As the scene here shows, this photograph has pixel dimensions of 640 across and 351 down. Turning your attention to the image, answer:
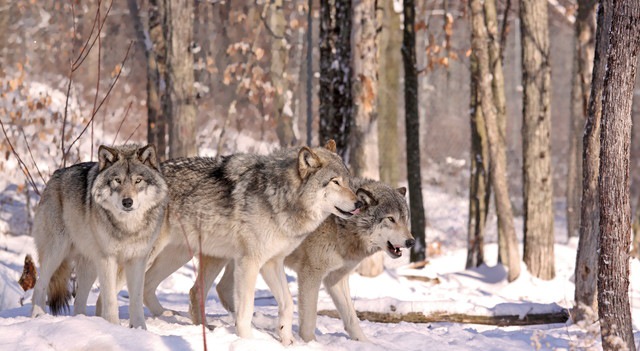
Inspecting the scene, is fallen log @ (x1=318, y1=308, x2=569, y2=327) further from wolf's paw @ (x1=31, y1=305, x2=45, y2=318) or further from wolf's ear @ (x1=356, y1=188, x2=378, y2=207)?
wolf's paw @ (x1=31, y1=305, x2=45, y2=318)

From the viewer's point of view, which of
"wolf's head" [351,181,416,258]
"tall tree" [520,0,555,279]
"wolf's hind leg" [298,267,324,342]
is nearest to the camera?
"wolf's hind leg" [298,267,324,342]

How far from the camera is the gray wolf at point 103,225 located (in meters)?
5.96

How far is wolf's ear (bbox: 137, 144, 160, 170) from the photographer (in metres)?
6.17

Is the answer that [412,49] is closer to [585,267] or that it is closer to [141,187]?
[585,267]

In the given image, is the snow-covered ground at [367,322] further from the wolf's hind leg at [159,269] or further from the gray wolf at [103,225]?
the gray wolf at [103,225]

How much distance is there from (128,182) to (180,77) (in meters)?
6.33

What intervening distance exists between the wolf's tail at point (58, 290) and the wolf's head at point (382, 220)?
94.0 inches

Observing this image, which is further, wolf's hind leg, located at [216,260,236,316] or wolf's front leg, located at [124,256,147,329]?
wolf's hind leg, located at [216,260,236,316]

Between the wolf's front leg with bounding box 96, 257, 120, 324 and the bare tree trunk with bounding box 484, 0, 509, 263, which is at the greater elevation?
the bare tree trunk with bounding box 484, 0, 509, 263

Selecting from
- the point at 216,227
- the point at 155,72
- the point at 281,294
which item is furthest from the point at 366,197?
the point at 155,72

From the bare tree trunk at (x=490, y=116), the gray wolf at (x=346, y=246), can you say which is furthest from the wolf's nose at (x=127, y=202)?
the bare tree trunk at (x=490, y=116)

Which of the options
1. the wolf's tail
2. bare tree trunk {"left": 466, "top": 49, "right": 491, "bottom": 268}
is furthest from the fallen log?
bare tree trunk {"left": 466, "top": 49, "right": 491, "bottom": 268}

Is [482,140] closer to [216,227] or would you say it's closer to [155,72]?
[155,72]

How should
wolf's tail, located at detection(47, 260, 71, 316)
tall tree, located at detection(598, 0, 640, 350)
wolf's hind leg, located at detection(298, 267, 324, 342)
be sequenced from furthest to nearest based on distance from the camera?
wolf's tail, located at detection(47, 260, 71, 316) < wolf's hind leg, located at detection(298, 267, 324, 342) < tall tree, located at detection(598, 0, 640, 350)
